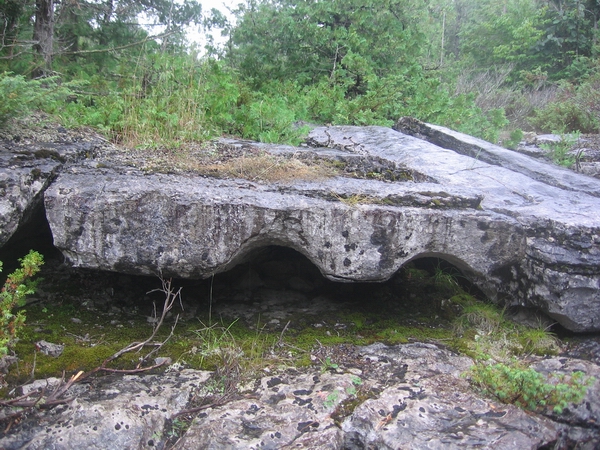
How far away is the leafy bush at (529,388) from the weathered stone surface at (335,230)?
0.84 meters

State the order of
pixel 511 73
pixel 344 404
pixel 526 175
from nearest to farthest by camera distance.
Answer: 1. pixel 344 404
2. pixel 526 175
3. pixel 511 73

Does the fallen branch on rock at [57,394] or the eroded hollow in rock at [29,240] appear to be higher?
the eroded hollow in rock at [29,240]

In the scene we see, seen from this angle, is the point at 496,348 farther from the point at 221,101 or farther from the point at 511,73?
the point at 511,73

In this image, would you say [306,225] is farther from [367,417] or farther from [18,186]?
[18,186]

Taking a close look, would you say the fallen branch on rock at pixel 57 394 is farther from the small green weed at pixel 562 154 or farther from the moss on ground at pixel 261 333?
the small green weed at pixel 562 154

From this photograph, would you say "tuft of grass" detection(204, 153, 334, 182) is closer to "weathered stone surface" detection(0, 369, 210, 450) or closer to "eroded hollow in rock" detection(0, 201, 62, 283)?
"eroded hollow in rock" detection(0, 201, 62, 283)

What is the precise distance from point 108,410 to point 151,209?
1.28 m

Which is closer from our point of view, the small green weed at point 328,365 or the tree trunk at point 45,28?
the small green weed at point 328,365

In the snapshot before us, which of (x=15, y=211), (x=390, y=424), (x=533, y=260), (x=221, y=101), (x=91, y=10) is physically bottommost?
(x=390, y=424)

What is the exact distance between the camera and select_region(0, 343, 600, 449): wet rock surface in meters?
2.51

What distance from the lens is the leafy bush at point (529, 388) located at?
267 centimetres

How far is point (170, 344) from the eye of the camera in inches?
131

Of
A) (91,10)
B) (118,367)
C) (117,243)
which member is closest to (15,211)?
(117,243)

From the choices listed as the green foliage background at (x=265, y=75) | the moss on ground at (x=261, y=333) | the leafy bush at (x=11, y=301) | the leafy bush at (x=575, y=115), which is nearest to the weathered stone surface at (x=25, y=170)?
the green foliage background at (x=265, y=75)
